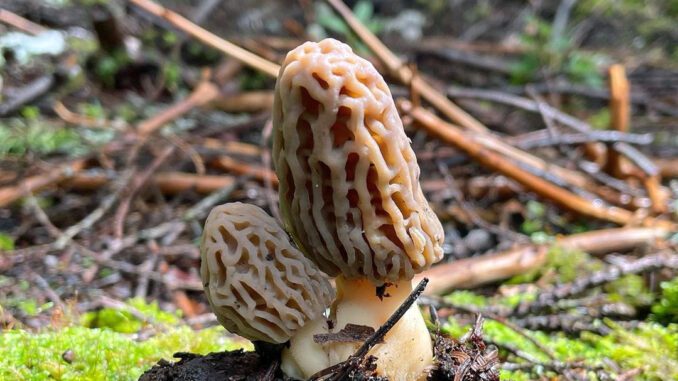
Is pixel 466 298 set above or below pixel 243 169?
below

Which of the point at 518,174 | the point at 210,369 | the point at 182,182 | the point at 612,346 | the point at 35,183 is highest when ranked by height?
the point at 518,174

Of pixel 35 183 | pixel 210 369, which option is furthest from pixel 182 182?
pixel 210 369

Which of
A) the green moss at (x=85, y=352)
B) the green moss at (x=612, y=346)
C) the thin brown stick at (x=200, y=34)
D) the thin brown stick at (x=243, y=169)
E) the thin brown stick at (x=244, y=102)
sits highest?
the thin brown stick at (x=244, y=102)

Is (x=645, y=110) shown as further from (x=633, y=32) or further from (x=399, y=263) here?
(x=399, y=263)

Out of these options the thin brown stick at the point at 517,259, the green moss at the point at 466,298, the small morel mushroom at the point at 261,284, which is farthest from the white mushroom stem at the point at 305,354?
the thin brown stick at the point at 517,259

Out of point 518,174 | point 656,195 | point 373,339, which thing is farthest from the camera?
point 656,195

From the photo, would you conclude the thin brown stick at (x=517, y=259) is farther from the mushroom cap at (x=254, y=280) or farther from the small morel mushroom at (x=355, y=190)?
the mushroom cap at (x=254, y=280)

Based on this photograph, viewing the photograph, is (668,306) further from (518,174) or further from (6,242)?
(6,242)
